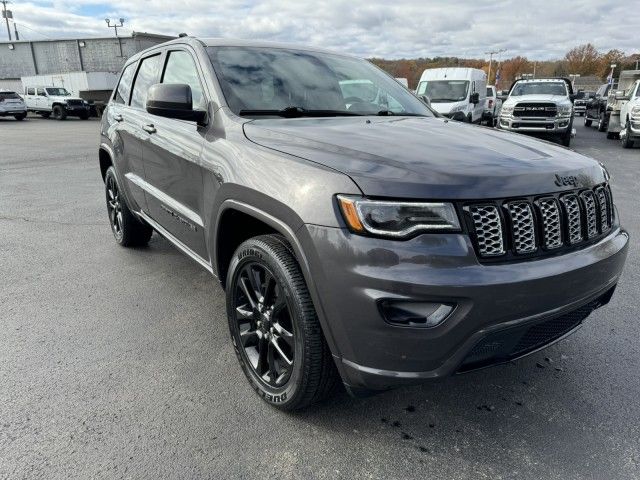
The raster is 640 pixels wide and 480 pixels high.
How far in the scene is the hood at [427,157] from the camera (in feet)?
6.11

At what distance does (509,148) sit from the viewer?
7.63 ft

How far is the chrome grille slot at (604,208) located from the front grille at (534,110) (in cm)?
1260

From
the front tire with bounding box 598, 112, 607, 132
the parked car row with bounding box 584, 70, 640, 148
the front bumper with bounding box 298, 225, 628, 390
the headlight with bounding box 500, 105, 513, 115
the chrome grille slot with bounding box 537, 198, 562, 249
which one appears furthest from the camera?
the front tire with bounding box 598, 112, 607, 132

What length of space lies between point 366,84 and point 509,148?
149 cm

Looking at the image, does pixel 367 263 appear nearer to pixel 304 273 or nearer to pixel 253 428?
pixel 304 273

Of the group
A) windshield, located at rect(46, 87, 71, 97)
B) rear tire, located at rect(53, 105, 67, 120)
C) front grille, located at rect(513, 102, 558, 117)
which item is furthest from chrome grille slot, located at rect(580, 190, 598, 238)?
windshield, located at rect(46, 87, 71, 97)

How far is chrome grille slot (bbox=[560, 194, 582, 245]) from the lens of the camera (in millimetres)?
2090

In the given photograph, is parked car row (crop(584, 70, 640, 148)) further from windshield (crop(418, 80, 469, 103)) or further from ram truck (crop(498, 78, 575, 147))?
windshield (crop(418, 80, 469, 103))

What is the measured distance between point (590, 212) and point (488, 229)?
710 mm

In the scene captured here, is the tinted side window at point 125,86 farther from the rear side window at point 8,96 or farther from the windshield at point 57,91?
the windshield at point 57,91

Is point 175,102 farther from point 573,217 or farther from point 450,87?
point 450,87

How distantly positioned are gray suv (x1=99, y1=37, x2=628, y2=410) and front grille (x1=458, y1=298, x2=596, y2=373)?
10mm

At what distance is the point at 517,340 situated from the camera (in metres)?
1.97

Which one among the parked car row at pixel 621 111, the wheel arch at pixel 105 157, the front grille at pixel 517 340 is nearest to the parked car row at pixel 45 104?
the wheel arch at pixel 105 157
